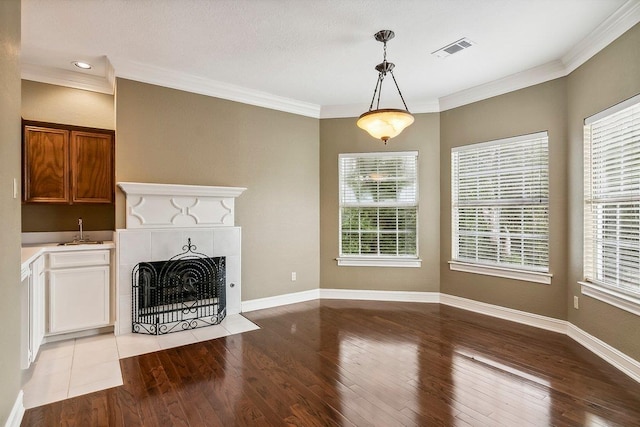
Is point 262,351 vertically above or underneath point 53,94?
underneath

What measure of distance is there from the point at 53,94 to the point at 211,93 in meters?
1.75

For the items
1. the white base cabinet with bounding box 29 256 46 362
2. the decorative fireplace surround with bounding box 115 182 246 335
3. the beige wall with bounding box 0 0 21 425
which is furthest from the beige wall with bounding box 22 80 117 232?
the beige wall with bounding box 0 0 21 425

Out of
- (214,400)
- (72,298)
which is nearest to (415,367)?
(214,400)

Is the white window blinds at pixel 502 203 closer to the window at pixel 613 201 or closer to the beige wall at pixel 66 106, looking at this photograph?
the window at pixel 613 201

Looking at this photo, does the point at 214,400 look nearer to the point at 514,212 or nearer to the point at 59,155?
the point at 59,155

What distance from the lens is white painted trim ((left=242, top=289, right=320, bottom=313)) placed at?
14.9 ft

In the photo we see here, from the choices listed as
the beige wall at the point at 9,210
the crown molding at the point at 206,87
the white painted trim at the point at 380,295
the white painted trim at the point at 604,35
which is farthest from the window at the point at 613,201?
the beige wall at the point at 9,210

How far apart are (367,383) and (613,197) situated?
9.03ft

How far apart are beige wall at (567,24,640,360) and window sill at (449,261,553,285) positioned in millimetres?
268

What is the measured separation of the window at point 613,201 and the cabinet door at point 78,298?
195 inches

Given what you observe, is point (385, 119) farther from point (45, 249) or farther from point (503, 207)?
point (45, 249)

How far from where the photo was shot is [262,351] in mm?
3197

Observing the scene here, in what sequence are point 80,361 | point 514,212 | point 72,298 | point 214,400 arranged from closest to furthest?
point 214,400
point 80,361
point 72,298
point 514,212

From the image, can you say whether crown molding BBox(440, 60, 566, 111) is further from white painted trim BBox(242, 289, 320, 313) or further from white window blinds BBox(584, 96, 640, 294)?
white painted trim BBox(242, 289, 320, 313)
